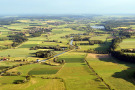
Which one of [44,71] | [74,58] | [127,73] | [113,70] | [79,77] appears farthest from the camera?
[74,58]

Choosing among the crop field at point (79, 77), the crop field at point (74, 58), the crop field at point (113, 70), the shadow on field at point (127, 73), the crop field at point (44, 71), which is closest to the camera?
the crop field at point (79, 77)

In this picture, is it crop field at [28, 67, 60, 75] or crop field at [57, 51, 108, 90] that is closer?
crop field at [57, 51, 108, 90]

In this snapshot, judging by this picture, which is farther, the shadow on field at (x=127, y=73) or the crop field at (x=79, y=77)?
the shadow on field at (x=127, y=73)

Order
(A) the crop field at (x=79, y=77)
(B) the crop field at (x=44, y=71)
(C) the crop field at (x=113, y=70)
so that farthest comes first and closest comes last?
(B) the crop field at (x=44, y=71) < (C) the crop field at (x=113, y=70) < (A) the crop field at (x=79, y=77)

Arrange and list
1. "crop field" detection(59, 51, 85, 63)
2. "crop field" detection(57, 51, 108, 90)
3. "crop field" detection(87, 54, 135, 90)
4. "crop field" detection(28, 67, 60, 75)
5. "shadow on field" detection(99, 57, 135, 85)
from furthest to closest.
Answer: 1. "crop field" detection(59, 51, 85, 63)
2. "crop field" detection(28, 67, 60, 75)
3. "shadow on field" detection(99, 57, 135, 85)
4. "crop field" detection(87, 54, 135, 90)
5. "crop field" detection(57, 51, 108, 90)

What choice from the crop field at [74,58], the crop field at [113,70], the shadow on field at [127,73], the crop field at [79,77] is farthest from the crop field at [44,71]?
the shadow on field at [127,73]

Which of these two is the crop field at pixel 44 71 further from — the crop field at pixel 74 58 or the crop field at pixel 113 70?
the crop field at pixel 113 70

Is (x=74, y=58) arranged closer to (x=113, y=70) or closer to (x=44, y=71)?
(x=44, y=71)

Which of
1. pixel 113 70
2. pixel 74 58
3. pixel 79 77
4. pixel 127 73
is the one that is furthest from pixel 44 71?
pixel 127 73

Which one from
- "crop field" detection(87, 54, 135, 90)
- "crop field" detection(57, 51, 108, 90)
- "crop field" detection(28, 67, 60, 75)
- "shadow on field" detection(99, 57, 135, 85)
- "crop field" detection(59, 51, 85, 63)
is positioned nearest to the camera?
"crop field" detection(57, 51, 108, 90)

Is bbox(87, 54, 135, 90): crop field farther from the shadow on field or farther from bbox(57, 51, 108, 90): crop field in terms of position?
bbox(57, 51, 108, 90): crop field

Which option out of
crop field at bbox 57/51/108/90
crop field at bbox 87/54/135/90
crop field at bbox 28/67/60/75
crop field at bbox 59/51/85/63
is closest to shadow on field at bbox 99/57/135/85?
crop field at bbox 87/54/135/90
